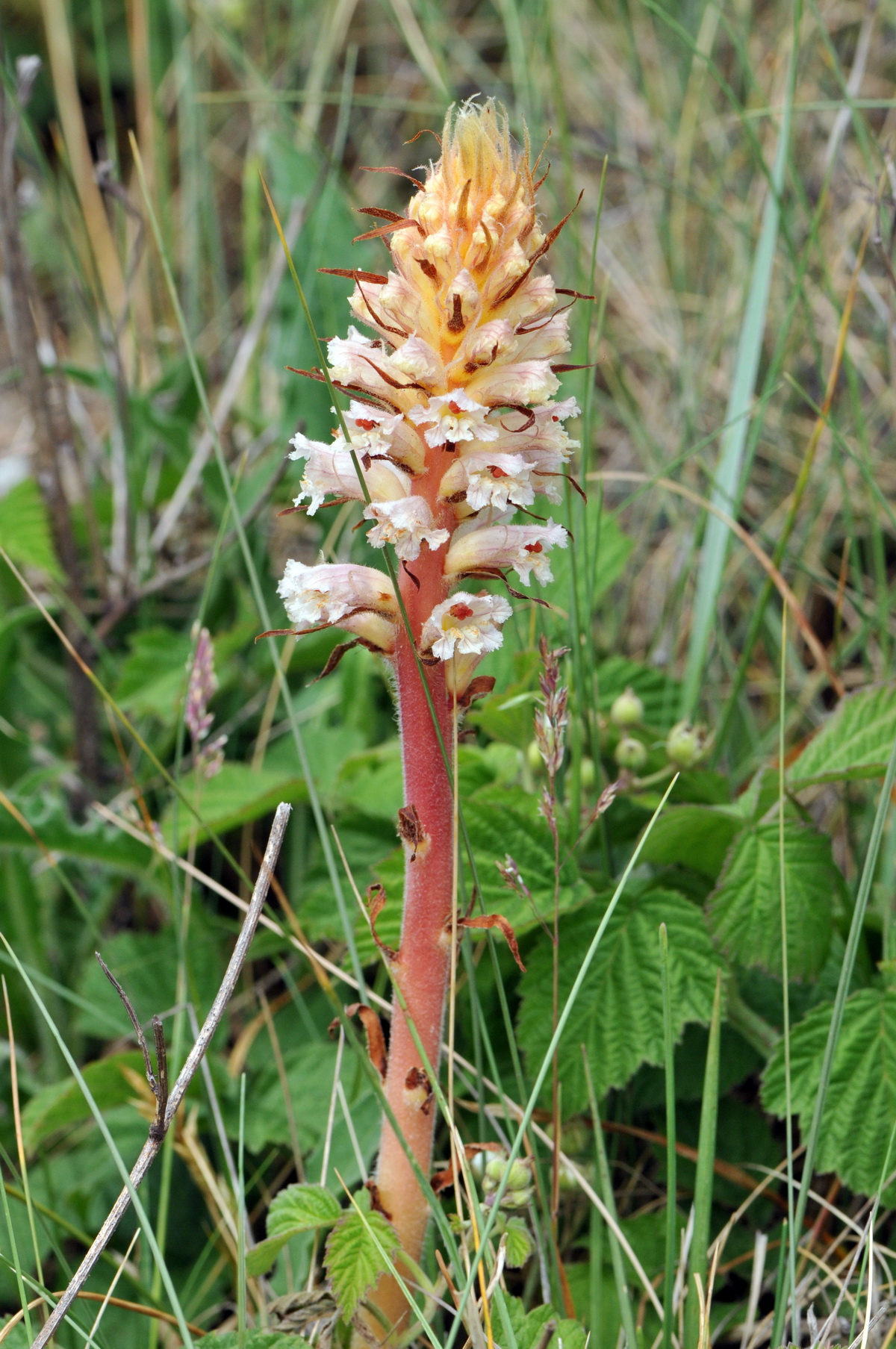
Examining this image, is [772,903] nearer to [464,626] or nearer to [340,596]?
[464,626]

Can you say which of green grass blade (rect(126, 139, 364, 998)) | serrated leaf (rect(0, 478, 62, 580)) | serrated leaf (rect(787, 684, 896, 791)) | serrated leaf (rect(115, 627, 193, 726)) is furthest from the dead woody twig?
serrated leaf (rect(0, 478, 62, 580))

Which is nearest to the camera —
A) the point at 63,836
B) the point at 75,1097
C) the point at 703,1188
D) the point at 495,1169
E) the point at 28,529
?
the point at 703,1188

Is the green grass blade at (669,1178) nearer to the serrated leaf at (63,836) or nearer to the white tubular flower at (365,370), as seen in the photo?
the white tubular flower at (365,370)

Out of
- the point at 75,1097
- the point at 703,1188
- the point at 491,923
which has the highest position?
the point at 491,923

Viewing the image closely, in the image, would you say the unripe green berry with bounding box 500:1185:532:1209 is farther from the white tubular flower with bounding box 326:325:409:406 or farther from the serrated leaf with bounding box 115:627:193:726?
the serrated leaf with bounding box 115:627:193:726

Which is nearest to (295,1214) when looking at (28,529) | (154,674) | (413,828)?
(413,828)

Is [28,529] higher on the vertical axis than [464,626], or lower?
lower

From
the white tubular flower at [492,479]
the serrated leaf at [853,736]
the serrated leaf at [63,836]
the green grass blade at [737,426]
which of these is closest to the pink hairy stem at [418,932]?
the white tubular flower at [492,479]

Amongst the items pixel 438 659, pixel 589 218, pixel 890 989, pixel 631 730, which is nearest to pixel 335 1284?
pixel 438 659
